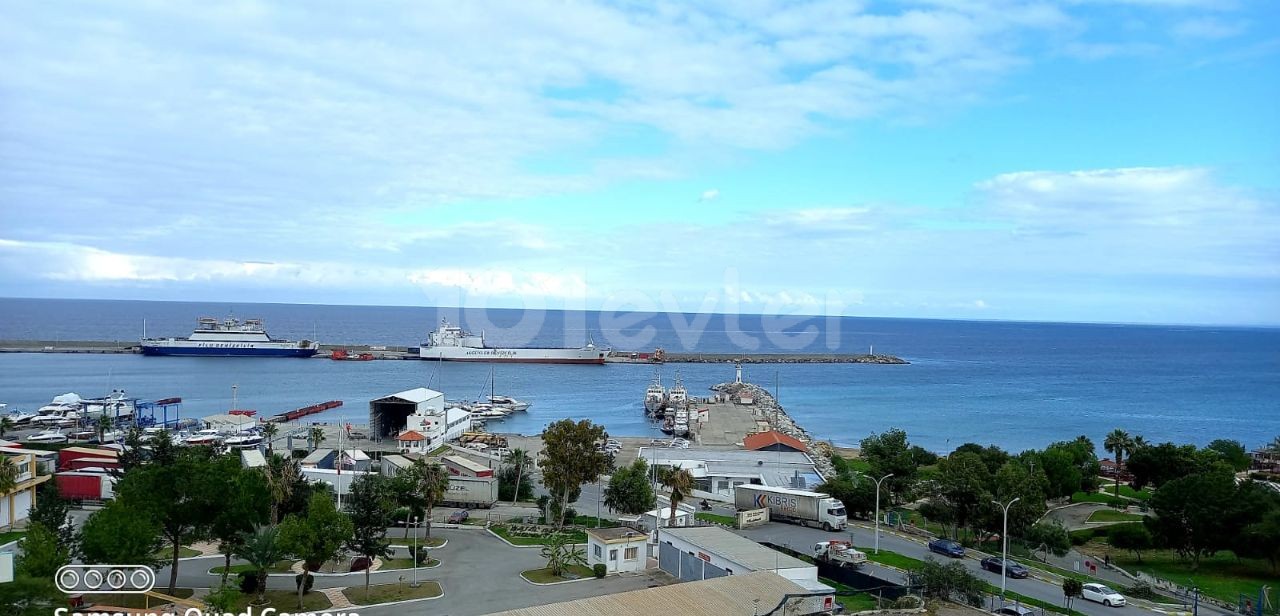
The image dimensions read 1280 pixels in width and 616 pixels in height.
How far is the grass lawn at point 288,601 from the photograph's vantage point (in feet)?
65.4

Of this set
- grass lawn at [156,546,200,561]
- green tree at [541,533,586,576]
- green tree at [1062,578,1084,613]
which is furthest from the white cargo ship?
green tree at [1062,578,1084,613]

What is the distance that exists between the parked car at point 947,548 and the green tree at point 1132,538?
333 inches

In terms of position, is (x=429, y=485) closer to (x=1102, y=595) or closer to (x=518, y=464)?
(x=518, y=464)

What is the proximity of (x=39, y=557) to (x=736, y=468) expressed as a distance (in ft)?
99.8

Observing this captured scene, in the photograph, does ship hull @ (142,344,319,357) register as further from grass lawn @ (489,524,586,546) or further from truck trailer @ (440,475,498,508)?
grass lawn @ (489,524,586,546)

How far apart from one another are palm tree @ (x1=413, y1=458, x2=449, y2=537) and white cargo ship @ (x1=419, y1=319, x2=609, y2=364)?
329 ft

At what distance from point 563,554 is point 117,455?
80.1 ft

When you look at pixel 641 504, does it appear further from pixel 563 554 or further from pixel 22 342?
pixel 22 342

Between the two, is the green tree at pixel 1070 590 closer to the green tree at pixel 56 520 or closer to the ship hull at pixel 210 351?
the green tree at pixel 56 520

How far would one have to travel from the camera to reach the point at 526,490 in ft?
121

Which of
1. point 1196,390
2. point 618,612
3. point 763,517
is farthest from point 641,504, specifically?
point 1196,390

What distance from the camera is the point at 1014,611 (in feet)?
65.2

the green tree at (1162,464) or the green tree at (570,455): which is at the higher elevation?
the green tree at (570,455)

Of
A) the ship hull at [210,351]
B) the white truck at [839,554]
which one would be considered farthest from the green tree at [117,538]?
the ship hull at [210,351]
